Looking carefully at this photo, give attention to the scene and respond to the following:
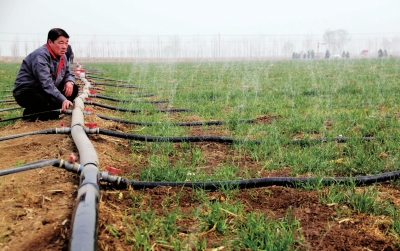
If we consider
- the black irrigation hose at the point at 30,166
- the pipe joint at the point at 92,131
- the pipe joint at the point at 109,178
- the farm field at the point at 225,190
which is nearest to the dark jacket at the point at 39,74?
the farm field at the point at 225,190

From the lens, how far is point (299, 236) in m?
1.78

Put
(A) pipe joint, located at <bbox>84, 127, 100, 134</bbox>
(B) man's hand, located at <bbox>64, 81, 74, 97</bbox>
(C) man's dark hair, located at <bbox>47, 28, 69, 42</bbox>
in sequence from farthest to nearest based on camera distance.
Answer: (B) man's hand, located at <bbox>64, 81, 74, 97</bbox> < (C) man's dark hair, located at <bbox>47, 28, 69, 42</bbox> < (A) pipe joint, located at <bbox>84, 127, 100, 134</bbox>

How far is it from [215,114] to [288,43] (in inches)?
3929

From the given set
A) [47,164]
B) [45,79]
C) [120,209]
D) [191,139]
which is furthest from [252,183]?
[45,79]

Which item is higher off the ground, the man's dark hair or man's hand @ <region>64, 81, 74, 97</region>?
the man's dark hair

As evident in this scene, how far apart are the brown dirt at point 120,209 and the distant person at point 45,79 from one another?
1.36 meters

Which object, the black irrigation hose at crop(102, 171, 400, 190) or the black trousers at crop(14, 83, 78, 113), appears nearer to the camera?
the black irrigation hose at crop(102, 171, 400, 190)

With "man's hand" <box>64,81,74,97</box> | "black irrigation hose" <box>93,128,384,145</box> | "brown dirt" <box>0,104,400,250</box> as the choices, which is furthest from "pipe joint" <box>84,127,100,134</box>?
"man's hand" <box>64,81,74,97</box>

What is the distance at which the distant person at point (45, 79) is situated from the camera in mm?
4145

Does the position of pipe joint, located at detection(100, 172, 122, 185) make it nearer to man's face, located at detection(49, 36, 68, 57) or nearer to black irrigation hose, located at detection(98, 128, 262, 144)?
black irrigation hose, located at detection(98, 128, 262, 144)

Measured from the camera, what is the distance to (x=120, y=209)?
80.7 inches

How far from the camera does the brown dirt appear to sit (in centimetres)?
165

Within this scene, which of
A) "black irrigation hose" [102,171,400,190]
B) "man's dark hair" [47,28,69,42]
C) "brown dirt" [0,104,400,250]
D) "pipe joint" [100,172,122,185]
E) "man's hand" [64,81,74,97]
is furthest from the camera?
"man's hand" [64,81,74,97]

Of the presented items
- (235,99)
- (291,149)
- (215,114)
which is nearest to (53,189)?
(291,149)
